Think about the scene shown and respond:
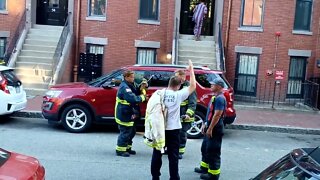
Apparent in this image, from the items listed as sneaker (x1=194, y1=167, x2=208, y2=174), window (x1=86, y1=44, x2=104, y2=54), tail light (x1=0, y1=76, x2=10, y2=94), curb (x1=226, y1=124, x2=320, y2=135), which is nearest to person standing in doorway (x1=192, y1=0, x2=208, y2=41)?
window (x1=86, y1=44, x2=104, y2=54)

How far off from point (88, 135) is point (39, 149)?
1681mm

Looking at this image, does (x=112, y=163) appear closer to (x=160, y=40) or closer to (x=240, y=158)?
(x=240, y=158)

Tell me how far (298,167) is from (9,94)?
8.95 meters

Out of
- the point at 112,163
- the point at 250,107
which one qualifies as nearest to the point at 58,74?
the point at 250,107

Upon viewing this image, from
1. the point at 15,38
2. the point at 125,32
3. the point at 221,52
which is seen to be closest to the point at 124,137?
the point at 221,52

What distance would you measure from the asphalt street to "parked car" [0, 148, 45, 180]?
2741 millimetres

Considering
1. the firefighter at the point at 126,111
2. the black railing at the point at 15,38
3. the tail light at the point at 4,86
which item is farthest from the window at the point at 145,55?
the firefighter at the point at 126,111

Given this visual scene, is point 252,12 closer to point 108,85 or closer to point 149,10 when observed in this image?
point 149,10

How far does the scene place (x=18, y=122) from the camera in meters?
11.4

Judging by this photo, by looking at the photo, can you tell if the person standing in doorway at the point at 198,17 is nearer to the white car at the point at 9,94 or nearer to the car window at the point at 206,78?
the car window at the point at 206,78

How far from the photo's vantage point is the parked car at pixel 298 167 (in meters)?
3.11

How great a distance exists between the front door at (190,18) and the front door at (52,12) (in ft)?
16.4

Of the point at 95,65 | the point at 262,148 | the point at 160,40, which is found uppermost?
the point at 160,40

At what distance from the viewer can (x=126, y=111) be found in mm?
8203
